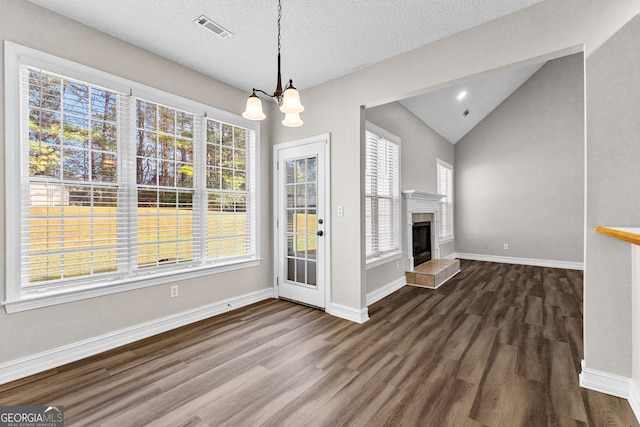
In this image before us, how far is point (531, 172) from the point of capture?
630 cm

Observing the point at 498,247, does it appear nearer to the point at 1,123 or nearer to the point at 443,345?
the point at 443,345

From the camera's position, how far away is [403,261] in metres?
4.72

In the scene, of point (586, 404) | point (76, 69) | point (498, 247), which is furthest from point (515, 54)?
point (498, 247)

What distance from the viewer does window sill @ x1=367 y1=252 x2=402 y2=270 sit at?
12.4ft

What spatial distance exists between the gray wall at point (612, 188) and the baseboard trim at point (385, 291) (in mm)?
2188

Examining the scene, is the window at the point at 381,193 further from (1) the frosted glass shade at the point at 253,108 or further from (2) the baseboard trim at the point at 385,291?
(1) the frosted glass shade at the point at 253,108

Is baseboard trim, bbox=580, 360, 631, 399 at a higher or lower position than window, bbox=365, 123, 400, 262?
lower

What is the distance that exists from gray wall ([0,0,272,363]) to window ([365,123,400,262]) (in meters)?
1.92

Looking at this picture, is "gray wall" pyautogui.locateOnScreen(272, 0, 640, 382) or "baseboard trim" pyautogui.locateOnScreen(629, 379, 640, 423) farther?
"gray wall" pyautogui.locateOnScreen(272, 0, 640, 382)

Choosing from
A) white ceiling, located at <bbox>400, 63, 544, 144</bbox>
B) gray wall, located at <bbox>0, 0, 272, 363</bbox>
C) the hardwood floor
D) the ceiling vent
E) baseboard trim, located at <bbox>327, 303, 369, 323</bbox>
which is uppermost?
white ceiling, located at <bbox>400, 63, 544, 144</bbox>

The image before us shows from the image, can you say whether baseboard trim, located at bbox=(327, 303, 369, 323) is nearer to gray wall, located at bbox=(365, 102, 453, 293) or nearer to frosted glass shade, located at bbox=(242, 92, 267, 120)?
gray wall, located at bbox=(365, 102, 453, 293)

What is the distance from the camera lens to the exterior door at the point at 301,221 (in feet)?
11.5

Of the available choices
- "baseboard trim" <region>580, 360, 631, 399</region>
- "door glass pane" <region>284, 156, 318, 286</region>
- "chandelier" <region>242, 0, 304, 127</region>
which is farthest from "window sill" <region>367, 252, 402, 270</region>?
"chandelier" <region>242, 0, 304, 127</region>

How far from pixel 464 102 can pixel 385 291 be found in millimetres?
4159
